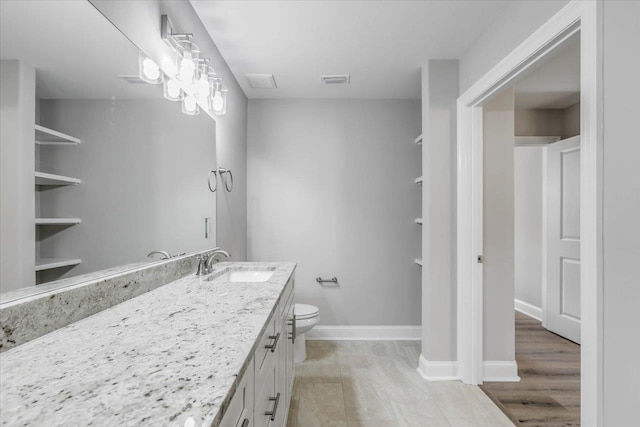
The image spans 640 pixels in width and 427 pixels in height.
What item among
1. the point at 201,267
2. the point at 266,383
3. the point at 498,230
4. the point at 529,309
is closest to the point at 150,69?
the point at 201,267

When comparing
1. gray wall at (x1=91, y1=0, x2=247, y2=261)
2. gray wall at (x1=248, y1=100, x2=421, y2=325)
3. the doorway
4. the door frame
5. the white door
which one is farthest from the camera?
gray wall at (x1=248, y1=100, x2=421, y2=325)

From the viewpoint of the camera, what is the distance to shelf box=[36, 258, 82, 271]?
985 millimetres

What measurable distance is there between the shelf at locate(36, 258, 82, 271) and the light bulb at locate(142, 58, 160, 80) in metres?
0.88

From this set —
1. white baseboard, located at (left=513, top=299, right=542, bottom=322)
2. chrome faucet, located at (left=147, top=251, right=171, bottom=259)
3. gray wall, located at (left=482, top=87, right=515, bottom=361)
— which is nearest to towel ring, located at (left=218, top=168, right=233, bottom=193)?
chrome faucet, located at (left=147, top=251, right=171, bottom=259)

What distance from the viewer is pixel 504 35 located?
80.2 inches

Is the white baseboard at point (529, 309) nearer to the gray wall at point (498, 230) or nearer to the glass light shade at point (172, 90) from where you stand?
the gray wall at point (498, 230)

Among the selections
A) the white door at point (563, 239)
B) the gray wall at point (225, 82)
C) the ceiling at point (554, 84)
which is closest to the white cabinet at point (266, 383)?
the gray wall at point (225, 82)

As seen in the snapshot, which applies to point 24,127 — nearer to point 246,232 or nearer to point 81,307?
point 81,307

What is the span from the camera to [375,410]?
2.18 meters

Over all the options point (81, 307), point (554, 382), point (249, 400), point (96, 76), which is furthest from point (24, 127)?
point (554, 382)

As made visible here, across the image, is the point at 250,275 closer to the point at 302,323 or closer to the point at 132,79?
the point at 302,323

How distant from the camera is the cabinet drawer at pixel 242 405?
0.75m

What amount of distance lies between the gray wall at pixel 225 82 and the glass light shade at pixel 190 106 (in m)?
0.26

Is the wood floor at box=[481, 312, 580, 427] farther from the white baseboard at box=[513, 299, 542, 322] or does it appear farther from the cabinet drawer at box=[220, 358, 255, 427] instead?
the cabinet drawer at box=[220, 358, 255, 427]
